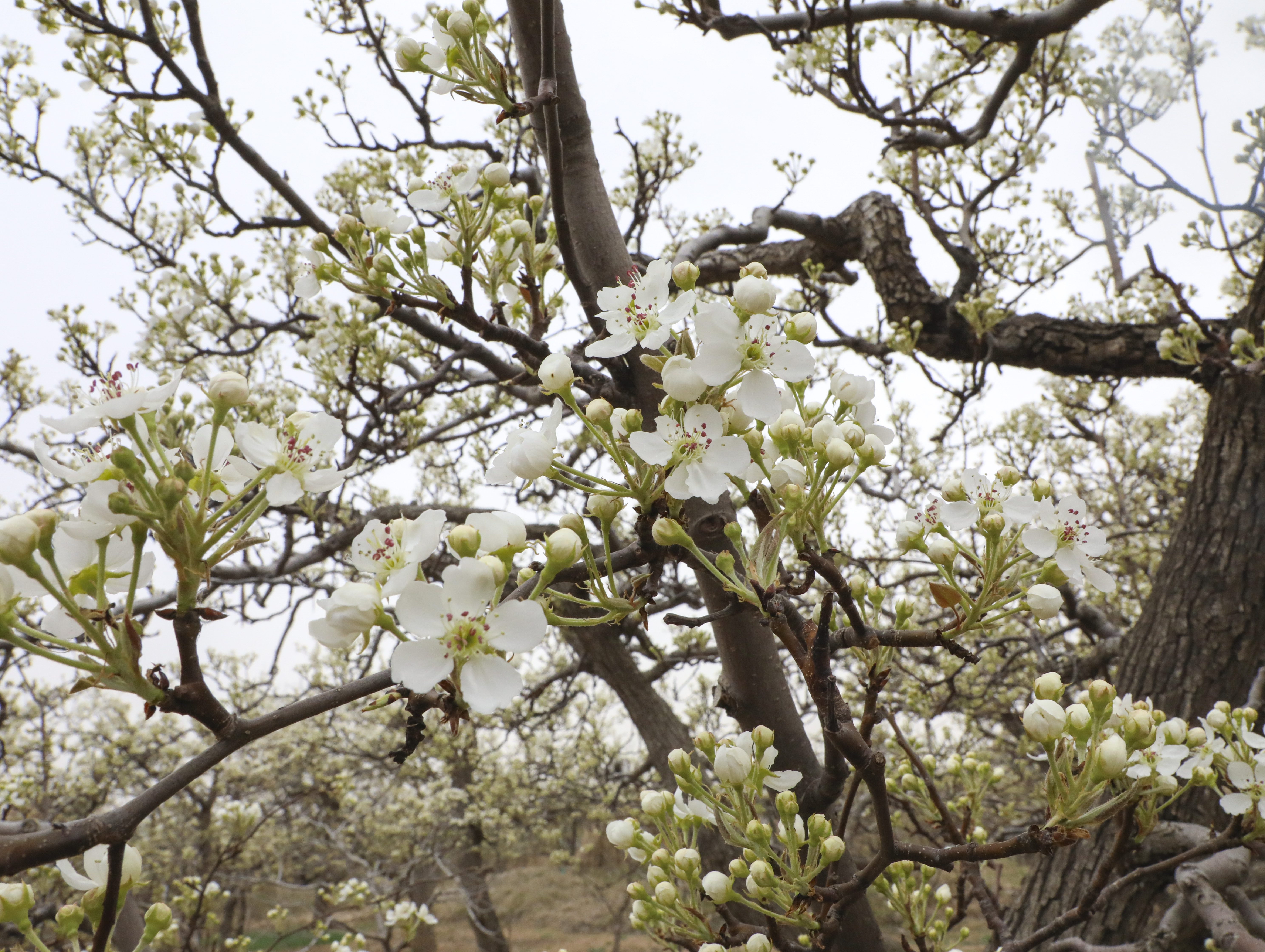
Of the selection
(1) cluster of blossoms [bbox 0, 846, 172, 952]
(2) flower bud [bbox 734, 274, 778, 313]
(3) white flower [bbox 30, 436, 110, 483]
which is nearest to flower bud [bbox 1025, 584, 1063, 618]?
(2) flower bud [bbox 734, 274, 778, 313]

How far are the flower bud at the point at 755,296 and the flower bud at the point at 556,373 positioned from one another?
0.29 metres

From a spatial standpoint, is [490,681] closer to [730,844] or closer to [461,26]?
[730,844]

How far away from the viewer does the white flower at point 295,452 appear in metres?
0.99

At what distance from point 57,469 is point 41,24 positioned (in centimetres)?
322

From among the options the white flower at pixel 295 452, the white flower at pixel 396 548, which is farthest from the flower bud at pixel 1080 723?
the white flower at pixel 295 452

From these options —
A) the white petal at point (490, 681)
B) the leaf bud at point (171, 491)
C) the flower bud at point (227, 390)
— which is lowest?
the white petal at point (490, 681)

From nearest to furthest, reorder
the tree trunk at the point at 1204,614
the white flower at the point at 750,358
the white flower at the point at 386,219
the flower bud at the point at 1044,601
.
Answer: the white flower at the point at 750,358
the flower bud at the point at 1044,601
the white flower at the point at 386,219
the tree trunk at the point at 1204,614

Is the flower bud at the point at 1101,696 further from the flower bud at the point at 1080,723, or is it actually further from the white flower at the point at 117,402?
the white flower at the point at 117,402

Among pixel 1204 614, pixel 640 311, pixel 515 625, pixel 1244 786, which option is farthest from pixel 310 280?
pixel 1204 614

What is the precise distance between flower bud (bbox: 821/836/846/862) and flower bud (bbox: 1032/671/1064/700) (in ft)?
1.43

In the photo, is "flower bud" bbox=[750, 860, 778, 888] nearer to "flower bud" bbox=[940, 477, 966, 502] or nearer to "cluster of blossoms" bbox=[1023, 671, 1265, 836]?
"cluster of blossoms" bbox=[1023, 671, 1265, 836]

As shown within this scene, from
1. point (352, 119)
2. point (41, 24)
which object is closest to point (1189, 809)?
point (352, 119)

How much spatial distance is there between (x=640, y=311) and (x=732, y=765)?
827 millimetres

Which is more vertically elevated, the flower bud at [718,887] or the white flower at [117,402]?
the white flower at [117,402]
